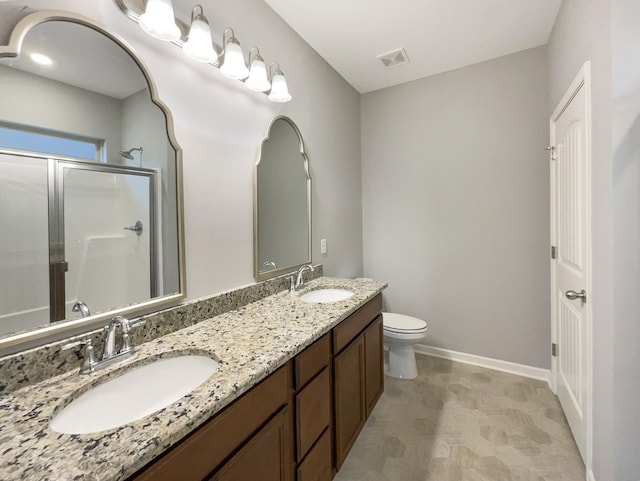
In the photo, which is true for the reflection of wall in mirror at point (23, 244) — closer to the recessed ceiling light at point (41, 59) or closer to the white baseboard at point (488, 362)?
the recessed ceiling light at point (41, 59)

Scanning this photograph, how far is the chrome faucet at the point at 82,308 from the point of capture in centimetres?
95

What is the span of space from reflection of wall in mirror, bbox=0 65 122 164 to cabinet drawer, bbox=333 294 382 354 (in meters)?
1.18

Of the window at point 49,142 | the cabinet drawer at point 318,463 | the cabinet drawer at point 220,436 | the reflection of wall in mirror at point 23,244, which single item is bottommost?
the cabinet drawer at point 318,463

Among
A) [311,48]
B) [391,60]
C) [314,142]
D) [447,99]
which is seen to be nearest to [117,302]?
[314,142]

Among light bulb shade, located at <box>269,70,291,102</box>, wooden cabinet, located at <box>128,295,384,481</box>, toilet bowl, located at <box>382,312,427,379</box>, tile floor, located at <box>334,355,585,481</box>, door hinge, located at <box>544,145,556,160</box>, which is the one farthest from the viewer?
toilet bowl, located at <box>382,312,427,379</box>

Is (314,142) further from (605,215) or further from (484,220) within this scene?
(605,215)

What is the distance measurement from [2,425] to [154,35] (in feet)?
4.26

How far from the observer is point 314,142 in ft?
7.41

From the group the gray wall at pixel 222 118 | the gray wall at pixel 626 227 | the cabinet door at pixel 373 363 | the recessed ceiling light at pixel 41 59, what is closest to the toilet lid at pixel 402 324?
the cabinet door at pixel 373 363

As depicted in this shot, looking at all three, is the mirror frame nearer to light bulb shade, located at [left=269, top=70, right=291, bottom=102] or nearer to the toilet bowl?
light bulb shade, located at [left=269, top=70, right=291, bottom=102]

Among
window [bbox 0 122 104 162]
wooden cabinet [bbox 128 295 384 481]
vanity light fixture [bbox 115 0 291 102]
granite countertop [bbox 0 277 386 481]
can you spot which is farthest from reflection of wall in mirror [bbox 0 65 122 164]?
wooden cabinet [bbox 128 295 384 481]

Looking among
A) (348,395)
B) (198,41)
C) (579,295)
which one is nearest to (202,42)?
(198,41)

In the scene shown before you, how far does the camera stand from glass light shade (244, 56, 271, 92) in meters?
1.54

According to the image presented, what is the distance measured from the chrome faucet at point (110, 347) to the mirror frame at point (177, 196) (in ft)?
0.18
